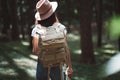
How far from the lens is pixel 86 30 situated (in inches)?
680

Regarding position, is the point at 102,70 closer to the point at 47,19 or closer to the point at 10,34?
the point at 47,19

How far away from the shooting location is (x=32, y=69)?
564 inches

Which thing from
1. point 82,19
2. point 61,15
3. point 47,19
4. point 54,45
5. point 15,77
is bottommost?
point 15,77

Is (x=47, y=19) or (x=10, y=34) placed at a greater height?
(x=10, y=34)

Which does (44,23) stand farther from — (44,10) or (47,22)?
(44,10)

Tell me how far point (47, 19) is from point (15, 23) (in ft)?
73.2

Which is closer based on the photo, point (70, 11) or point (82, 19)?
point (82, 19)

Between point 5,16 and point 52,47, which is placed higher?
point 5,16

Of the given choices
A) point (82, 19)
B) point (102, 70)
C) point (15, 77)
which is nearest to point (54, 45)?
point (15, 77)

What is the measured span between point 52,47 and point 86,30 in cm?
1079

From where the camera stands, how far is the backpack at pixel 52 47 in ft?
21.5

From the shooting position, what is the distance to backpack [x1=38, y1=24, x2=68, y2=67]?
6.56m

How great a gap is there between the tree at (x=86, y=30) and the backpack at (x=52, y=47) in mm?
10420

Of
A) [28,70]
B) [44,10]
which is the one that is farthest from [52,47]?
[28,70]
